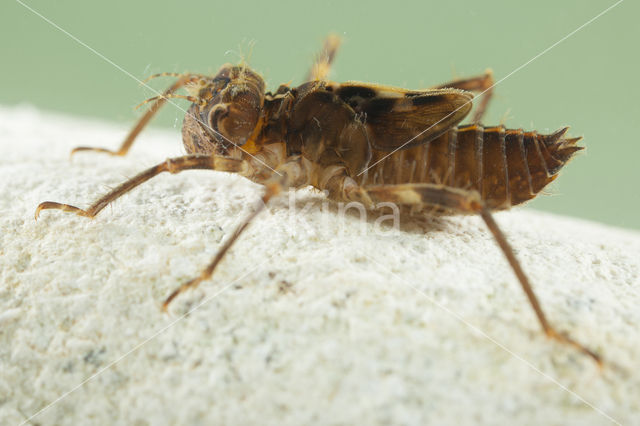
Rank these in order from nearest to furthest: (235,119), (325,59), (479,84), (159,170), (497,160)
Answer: (159,170) < (497,160) < (235,119) < (325,59) < (479,84)

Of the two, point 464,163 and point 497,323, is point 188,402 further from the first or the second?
point 464,163

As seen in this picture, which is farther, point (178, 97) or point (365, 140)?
point (178, 97)

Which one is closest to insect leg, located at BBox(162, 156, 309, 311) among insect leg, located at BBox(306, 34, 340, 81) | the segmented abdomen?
insect leg, located at BBox(306, 34, 340, 81)

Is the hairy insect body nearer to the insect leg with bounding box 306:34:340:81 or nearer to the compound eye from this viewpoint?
the compound eye

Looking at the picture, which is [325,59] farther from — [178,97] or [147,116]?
Answer: [147,116]

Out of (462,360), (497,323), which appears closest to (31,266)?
(462,360)

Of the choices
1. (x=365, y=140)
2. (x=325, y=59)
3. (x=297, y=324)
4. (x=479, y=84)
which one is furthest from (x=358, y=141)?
(x=297, y=324)
